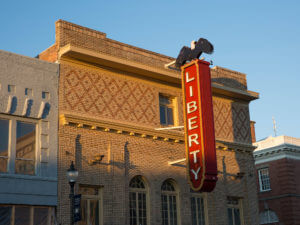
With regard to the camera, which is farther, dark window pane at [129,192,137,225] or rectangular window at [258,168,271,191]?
rectangular window at [258,168,271,191]

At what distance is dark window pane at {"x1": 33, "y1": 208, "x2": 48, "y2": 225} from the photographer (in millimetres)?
18103

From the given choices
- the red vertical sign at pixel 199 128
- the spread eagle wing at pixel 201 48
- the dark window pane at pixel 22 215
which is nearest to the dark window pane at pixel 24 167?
the dark window pane at pixel 22 215

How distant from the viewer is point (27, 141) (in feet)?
61.1

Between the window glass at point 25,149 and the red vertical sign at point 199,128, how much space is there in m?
6.57

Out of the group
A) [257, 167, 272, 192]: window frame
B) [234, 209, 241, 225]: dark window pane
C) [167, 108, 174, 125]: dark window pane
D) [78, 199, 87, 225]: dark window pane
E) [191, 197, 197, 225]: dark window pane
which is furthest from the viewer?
[257, 167, 272, 192]: window frame

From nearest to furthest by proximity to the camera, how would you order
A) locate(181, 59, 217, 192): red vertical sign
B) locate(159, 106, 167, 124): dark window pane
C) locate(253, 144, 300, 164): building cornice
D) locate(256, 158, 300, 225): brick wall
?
locate(181, 59, 217, 192): red vertical sign < locate(159, 106, 167, 124): dark window pane < locate(256, 158, 300, 225): brick wall < locate(253, 144, 300, 164): building cornice

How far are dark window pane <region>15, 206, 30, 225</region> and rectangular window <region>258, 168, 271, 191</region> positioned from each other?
1102 inches

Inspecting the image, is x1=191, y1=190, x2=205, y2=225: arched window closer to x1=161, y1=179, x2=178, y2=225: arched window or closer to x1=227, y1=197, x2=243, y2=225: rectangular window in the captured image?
x1=161, y1=179, x2=178, y2=225: arched window

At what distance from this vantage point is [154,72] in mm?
23234

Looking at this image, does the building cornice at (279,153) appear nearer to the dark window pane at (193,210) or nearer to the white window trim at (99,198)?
the dark window pane at (193,210)

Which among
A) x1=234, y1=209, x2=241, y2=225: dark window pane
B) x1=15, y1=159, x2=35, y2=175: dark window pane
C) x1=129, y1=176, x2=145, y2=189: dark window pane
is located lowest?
x1=234, y1=209, x2=241, y2=225: dark window pane

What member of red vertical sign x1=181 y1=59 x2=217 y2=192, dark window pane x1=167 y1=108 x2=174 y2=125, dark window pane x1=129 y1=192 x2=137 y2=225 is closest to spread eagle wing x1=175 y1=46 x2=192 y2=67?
red vertical sign x1=181 y1=59 x2=217 y2=192

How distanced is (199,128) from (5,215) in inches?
338

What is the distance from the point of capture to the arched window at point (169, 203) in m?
22.6
